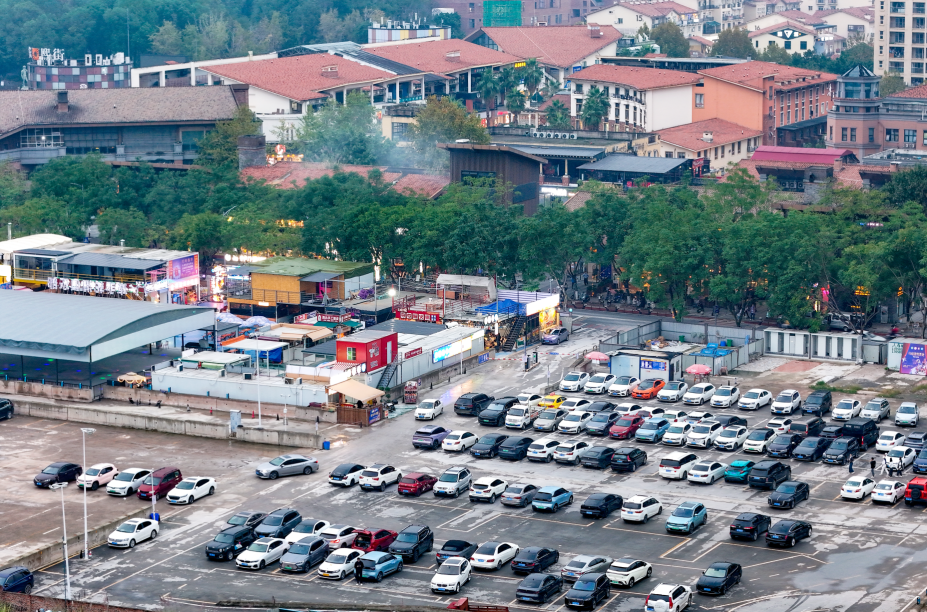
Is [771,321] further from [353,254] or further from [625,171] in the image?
[625,171]

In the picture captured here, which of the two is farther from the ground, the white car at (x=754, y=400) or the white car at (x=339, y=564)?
the white car at (x=754, y=400)

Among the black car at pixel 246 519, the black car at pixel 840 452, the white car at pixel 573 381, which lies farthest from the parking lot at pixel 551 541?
the white car at pixel 573 381

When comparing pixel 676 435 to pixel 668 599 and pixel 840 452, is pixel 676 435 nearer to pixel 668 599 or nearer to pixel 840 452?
pixel 840 452

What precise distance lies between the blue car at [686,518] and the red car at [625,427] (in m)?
15.3

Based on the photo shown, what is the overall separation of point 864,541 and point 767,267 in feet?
141

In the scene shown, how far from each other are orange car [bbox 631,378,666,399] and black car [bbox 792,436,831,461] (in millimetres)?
14199

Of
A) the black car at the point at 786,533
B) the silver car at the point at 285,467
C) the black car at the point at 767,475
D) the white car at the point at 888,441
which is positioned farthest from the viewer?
the white car at the point at 888,441

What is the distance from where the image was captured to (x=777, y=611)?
62.5 metres

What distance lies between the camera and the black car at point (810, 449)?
275 ft

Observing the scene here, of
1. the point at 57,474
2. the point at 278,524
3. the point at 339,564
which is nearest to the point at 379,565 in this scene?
the point at 339,564

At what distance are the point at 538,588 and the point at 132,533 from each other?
20899mm

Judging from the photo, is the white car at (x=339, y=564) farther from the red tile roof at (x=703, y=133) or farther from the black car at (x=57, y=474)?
the red tile roof at (x=703, y=133)

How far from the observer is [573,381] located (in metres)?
99.9

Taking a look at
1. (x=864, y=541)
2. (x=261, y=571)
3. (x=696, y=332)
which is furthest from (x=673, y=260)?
(x=261, y=571)
